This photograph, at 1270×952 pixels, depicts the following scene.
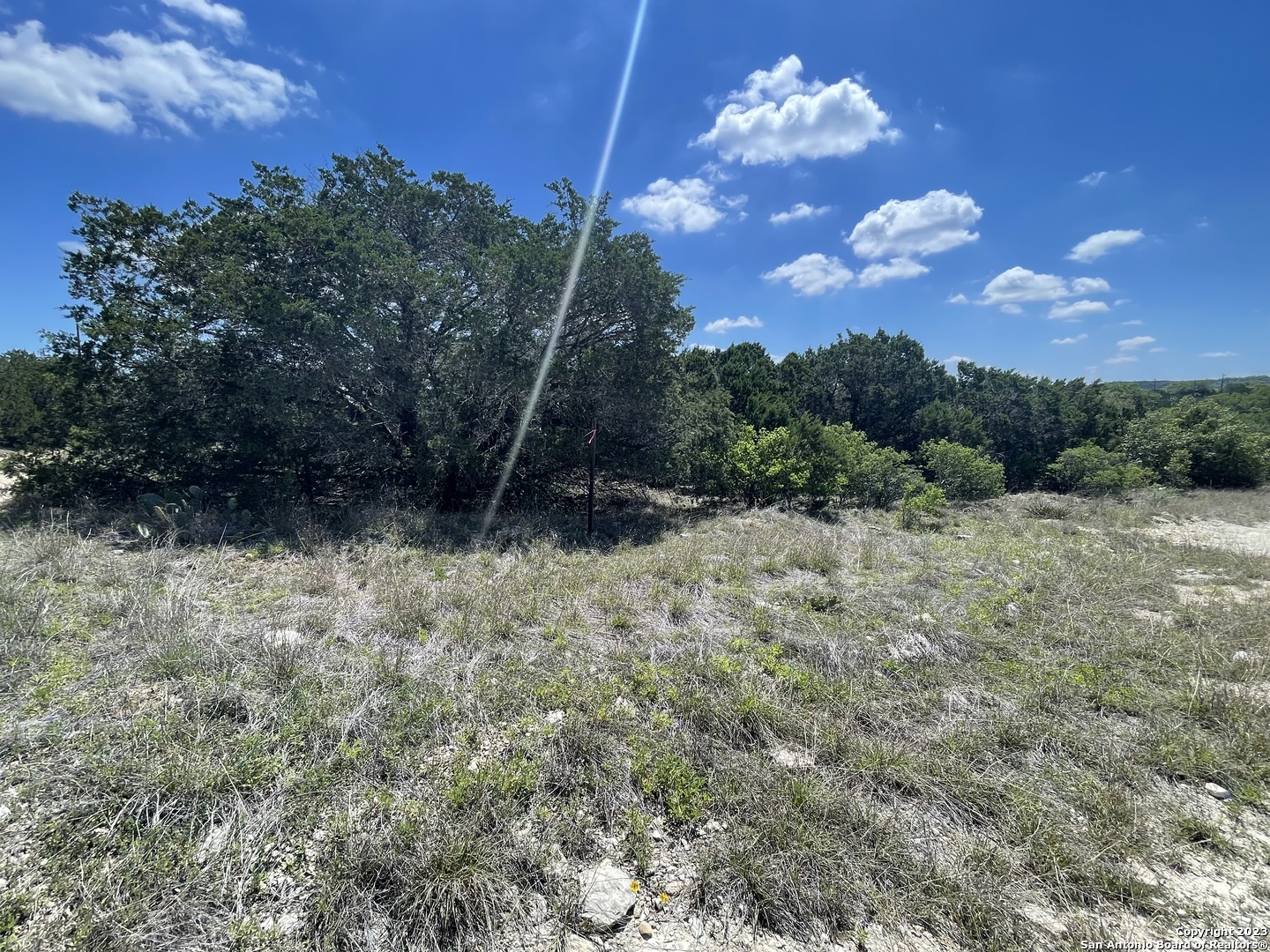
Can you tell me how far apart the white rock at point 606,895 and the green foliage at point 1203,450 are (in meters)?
27.3

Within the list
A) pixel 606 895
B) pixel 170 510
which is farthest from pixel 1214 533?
pixel 170 510

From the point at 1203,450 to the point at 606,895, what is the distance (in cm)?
2950

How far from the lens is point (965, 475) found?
15078mm

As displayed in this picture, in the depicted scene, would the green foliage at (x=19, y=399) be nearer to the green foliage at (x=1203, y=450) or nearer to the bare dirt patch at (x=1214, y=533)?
the bare dirt patch at (x=1214, y=533)

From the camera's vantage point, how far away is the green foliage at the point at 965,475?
15023 mm

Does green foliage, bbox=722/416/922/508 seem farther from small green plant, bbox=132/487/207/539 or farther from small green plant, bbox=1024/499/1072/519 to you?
small green plant, bbox=132/487/207/539

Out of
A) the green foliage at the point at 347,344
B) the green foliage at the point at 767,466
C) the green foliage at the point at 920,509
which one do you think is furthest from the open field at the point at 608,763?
the green foliage at the point at 767,466

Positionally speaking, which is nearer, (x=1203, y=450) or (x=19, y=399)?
(x=19, y=399)

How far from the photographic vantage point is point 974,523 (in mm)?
10586

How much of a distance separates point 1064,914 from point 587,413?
9121mm

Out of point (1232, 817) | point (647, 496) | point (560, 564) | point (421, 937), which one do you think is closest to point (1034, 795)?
point (1232, 817)

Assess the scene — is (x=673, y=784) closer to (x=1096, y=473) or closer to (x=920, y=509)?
(x=920, y=509)

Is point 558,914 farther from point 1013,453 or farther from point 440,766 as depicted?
point 1013,453

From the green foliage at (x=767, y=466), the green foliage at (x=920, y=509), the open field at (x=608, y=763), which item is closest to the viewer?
the open field at (x=608, y=763)
